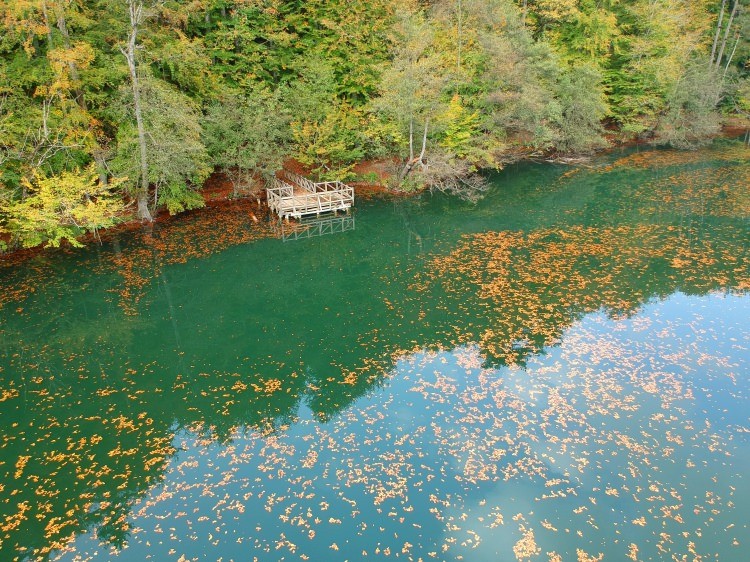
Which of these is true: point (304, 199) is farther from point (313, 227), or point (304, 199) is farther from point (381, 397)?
point (381, 397)

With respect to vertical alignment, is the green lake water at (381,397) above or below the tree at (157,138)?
below

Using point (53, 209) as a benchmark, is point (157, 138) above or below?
above

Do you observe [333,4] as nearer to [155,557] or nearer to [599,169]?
[599,169]

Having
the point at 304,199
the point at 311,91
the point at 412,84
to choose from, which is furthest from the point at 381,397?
the point at 311,91

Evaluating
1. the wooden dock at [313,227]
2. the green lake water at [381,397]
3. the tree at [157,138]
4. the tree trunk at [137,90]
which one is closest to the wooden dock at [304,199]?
the wooden dock at [313,227]

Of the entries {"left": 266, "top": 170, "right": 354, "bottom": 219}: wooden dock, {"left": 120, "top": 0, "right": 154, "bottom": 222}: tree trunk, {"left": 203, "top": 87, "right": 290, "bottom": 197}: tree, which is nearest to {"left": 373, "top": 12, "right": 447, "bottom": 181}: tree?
{"left": 266, "top": 170, "right": 354, "bottom": 219}: wooden dock

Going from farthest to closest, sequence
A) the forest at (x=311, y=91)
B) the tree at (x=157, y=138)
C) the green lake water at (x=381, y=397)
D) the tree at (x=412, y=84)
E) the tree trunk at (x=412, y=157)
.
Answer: the tree trunk at (x=412, y=157) → the tree at (x=412, y=84) → the tree at (x=157, y=138) → the forest at (x=311, y=91) → the green lake water at (x=381, y=397)

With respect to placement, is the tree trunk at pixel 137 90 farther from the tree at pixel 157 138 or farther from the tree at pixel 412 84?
the tree at pixel 412 84

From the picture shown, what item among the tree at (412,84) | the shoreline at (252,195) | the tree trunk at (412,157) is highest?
the tree at (412,84)
